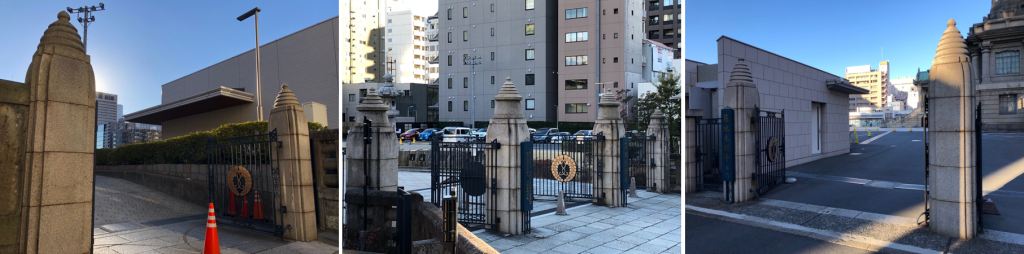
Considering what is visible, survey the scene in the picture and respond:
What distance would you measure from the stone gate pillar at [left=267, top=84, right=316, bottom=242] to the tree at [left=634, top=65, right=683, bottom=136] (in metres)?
12.9

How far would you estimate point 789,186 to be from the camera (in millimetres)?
9578

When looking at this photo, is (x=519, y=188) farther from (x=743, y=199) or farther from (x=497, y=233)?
(x=743, y=199)

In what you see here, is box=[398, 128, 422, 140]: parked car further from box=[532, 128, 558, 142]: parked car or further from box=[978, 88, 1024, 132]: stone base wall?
box=[978, 88, 1024, 132]: stone base wall

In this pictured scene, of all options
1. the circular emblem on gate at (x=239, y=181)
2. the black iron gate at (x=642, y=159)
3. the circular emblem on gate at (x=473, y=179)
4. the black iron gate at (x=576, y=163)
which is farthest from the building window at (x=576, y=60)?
the circular emblem on gate at (x=239, y=181)

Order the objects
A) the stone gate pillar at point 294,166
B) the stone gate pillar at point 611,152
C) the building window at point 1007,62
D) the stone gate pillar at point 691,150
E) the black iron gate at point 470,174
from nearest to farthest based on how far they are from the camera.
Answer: the stone gate pillar at point 294,166
the black iron gate at point 470,174
the stone gate pillar at point 611,152
the stone gate pillar at point 691,150
the building window at point 1007,62

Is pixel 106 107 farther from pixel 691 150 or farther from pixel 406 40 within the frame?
pixel 406 40

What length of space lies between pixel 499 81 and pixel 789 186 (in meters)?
7.12

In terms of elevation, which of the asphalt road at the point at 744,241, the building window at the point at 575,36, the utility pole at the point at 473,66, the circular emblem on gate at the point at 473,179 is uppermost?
the building window at the point at 575,36

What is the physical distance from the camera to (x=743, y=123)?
24.5ft

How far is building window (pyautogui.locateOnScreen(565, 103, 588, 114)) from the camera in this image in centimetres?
1327

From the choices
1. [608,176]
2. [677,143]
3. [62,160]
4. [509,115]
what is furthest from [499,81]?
[62,160]

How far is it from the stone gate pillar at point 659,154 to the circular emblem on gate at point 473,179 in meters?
5.79

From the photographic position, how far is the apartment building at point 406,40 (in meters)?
10.2

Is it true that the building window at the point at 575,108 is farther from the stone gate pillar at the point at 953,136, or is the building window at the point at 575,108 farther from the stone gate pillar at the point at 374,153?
the stone gate pillar at the point at 953,136
